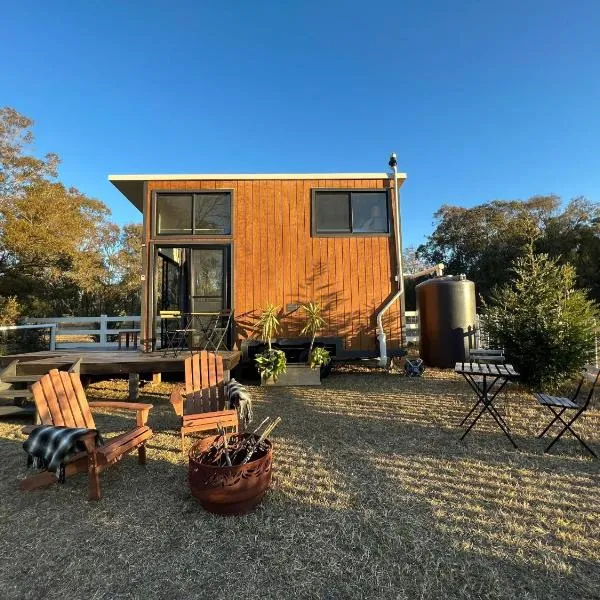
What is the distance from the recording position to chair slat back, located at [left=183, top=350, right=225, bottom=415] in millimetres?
4066

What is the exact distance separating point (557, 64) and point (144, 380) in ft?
39.3

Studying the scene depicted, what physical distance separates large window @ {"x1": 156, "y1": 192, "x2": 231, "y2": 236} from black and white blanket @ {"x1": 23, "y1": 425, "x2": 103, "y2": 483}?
512 centimetres

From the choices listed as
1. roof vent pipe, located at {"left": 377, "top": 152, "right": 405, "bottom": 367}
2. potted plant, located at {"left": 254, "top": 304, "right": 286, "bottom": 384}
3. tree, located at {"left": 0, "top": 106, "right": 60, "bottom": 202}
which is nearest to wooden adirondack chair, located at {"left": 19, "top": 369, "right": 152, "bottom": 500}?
potted plant, located at {"left": 254, "top": 304, "right": 286, "bottom": 384}

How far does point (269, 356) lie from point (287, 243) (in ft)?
7.63

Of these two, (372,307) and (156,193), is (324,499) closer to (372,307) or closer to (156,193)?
(372,307)

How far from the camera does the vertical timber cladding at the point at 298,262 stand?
23.8ft

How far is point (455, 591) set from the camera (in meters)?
1.71

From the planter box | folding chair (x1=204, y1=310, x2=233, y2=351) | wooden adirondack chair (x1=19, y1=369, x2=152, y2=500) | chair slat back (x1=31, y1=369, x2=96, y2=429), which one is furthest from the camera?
folding chair (x1=204, y1=310, x2=233, y2=351)

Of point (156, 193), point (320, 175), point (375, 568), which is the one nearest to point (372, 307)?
point (320, 175)

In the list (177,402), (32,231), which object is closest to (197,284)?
(177,402)

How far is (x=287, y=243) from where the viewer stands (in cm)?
735

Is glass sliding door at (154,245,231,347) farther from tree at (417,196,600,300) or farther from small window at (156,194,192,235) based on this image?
tree at (417,196,600,300)

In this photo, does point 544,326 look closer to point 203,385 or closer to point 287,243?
point 287,243

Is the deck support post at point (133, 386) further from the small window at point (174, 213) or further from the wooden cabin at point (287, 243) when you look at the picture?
the small window at point (174, 213)
